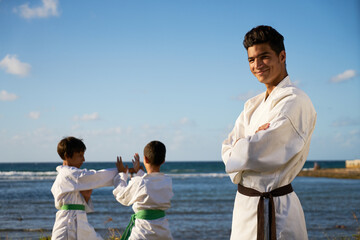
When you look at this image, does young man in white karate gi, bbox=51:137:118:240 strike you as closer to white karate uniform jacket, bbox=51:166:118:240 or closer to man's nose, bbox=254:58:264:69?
white karate uniform jacket, bbox=51:166:118:240

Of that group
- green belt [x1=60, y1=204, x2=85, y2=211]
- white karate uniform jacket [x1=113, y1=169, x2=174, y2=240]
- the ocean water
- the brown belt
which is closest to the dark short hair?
the brown belt

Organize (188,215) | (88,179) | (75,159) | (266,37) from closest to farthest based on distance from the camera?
(266,37) < (88,179) < (75,159) < (188,215)

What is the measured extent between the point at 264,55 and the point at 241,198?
884 millimetres

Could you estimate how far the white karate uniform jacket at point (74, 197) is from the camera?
3637 millimetres

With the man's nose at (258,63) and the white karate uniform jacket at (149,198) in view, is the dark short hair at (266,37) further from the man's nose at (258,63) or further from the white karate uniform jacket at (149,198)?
the white karate uniform jacket at (149,198)

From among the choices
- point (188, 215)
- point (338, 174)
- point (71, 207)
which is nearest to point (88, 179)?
point (71, 207)

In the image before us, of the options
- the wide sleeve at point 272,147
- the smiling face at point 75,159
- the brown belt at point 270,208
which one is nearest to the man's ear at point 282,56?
the wide sleeve at point 272,147

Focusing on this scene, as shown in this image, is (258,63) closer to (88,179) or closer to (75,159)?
(88,179)

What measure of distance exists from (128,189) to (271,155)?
1794 mm

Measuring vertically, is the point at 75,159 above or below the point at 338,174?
above

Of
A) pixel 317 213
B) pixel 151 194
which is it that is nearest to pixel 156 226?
pixel 151 194

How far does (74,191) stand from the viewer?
3752 mm

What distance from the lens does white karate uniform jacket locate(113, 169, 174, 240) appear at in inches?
138

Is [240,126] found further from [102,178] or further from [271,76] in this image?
[102,178]
